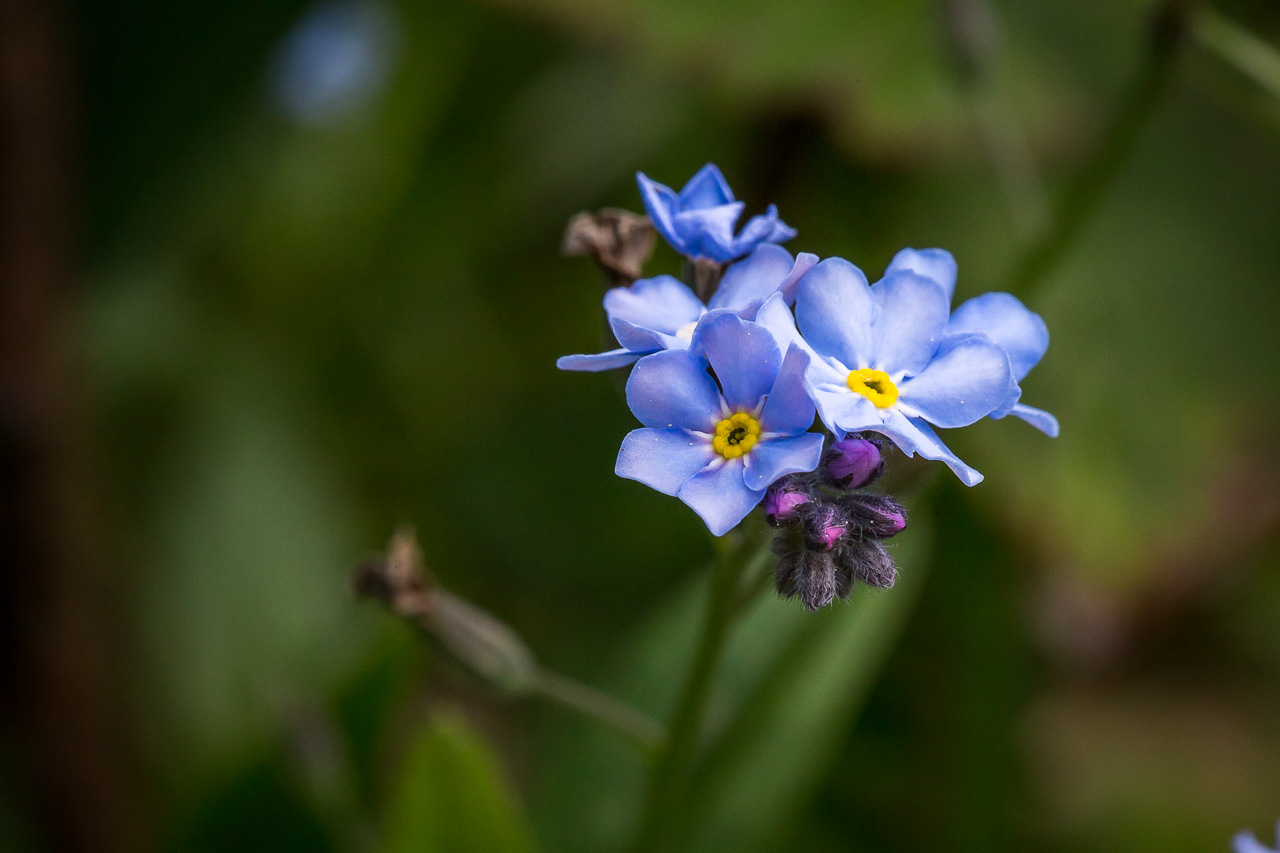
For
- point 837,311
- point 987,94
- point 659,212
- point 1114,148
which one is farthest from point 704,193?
point 987,94

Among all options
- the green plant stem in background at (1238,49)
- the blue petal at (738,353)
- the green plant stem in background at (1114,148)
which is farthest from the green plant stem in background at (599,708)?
the green plant stem in background at (1238,49)

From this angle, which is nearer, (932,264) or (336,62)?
(932,264)

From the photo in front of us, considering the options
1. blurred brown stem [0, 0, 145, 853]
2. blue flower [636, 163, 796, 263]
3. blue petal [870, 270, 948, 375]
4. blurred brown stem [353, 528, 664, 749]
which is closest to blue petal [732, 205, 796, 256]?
blue flower [636, 163, 796, 263]

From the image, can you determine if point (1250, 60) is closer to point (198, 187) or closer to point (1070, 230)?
point (1070, 230)

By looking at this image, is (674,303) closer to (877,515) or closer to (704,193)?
(704,193)

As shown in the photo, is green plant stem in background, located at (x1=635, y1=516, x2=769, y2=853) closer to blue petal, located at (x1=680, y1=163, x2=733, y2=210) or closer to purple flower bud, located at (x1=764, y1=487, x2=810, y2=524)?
purple flower bud, located at (x1=764, y1=487, x2=810, y2=524)

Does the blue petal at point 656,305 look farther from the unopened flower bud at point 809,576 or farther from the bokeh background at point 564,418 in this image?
the bokeh background at point 564,418
